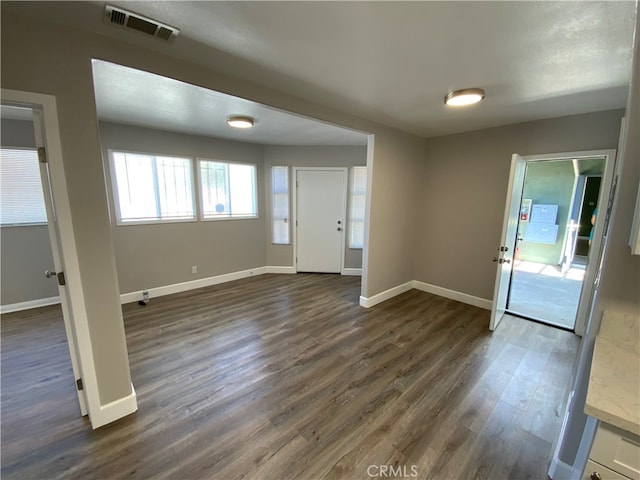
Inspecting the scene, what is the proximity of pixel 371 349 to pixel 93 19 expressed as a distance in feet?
10.5

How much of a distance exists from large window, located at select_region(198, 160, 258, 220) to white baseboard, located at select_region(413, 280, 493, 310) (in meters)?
3.34

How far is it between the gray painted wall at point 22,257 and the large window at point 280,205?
3314 millimetres

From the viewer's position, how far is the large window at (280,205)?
504 centimetres

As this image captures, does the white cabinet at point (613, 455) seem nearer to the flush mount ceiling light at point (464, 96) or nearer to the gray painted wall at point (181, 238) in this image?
the flush mount ceiling light at point (464, 96)

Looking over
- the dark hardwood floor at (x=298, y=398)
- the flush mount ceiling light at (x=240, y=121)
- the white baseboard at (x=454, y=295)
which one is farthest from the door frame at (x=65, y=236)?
the white baseboard at (x=454, y=295)

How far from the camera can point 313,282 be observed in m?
4.80

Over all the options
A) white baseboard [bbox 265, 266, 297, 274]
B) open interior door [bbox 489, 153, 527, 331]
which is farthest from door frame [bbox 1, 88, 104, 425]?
open interior door [bbox 489, 153, 527, 331]

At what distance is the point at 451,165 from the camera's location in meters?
3.97

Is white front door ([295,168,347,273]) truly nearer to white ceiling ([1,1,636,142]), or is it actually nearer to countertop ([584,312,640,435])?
white ceiling ([1,1,636,142])

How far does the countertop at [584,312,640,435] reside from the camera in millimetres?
890

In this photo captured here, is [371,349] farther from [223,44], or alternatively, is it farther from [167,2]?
[167,2]

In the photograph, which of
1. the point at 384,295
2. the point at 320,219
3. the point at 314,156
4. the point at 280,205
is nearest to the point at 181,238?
the point at 280,205

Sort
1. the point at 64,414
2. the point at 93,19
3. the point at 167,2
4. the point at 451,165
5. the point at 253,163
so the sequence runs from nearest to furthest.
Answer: the point at 167,2
the point at 93,19
the point at 64,414
the point at 451,165
the point at 253,163

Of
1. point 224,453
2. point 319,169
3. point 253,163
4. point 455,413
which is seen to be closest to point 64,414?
point 224,453
